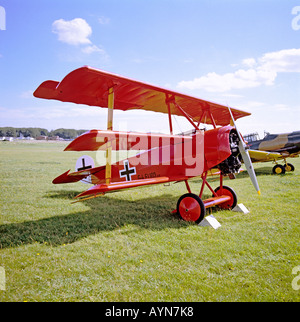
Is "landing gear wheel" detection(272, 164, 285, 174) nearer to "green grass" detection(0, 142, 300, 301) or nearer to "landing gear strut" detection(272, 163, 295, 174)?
"landing gear strut" detection(272, 163, 295, 174)

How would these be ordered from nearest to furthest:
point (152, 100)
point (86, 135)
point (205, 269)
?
point (205, 269) → point (86, 135) → point (152, 100)

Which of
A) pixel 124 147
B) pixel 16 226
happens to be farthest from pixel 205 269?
pixel 16 226

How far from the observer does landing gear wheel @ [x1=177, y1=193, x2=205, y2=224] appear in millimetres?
4660

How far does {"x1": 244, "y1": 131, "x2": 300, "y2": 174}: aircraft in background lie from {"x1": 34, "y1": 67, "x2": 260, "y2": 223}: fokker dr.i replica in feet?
24.3

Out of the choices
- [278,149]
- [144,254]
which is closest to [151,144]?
[144,254]

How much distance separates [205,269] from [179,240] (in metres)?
0.93

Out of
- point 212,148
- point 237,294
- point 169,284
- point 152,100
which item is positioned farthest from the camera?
point 152,100

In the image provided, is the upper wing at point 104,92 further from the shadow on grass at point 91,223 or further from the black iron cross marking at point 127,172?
the shadow on grass at point 91,223

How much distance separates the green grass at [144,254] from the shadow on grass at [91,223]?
20mm

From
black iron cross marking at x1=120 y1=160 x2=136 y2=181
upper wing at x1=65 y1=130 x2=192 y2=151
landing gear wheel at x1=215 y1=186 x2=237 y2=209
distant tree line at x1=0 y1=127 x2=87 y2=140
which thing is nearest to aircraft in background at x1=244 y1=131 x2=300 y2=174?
landing gear wheel at x1=215 y1=186 x2=237 y2=209

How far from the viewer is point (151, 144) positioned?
5.43 metres

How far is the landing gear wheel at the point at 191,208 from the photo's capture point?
466 cm
